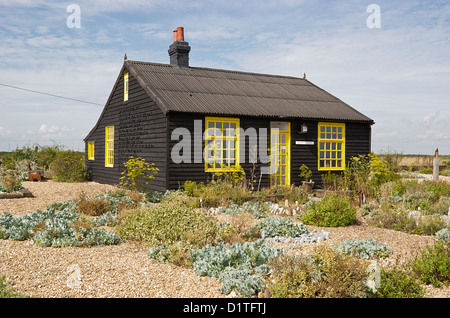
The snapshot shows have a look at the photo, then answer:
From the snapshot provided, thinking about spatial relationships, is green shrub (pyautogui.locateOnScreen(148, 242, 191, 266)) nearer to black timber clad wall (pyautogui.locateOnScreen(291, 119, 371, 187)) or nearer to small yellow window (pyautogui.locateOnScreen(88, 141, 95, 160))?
black timber clad wall (pyautogui.locateOnScreen(291, 119, 371, 187))

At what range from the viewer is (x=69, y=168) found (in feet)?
59.0

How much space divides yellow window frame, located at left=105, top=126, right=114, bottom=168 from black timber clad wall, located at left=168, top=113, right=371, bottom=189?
560 centimetres

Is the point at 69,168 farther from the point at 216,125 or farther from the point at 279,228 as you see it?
the point at 279,228

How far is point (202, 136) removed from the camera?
507 inches

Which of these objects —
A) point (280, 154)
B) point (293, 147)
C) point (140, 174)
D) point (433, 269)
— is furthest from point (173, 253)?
point (293, 147)

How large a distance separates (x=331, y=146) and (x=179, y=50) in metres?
7.29

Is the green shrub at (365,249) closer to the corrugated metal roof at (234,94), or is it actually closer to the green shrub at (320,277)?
the green shrub at (320,277)

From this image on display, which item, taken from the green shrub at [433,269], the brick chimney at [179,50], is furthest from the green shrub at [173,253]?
the brick chimney at [179,50]

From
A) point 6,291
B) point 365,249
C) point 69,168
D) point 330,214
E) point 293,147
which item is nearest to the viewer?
point 6,291

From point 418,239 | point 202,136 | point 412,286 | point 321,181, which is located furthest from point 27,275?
point 321,181
